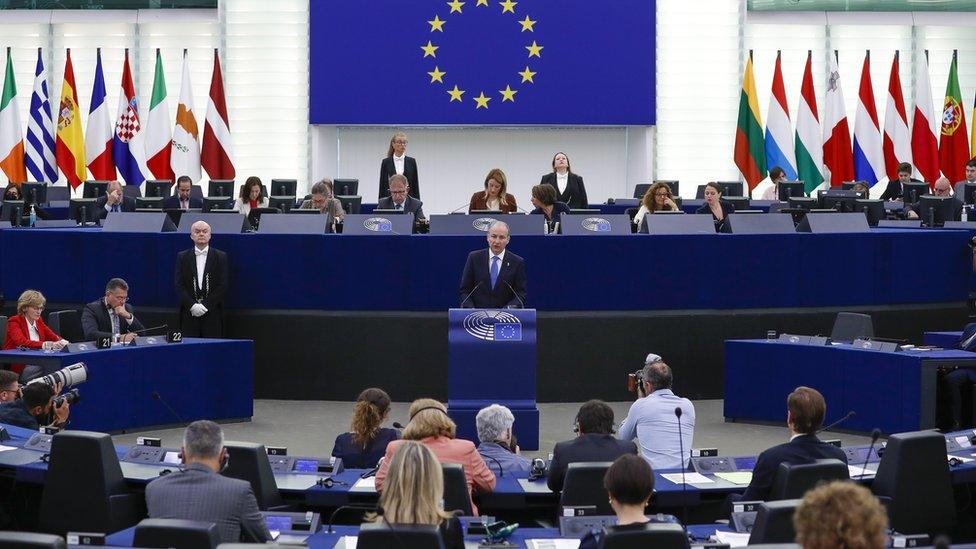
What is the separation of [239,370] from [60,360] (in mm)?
2030

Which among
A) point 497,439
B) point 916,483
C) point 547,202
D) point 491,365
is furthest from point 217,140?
point 916,483

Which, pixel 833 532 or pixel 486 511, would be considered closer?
pixel 833 532

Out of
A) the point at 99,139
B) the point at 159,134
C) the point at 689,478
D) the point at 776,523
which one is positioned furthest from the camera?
the point at 99,139

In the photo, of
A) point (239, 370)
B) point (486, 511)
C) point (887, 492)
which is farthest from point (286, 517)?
point (239, 370)

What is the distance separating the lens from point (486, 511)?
797 centimetres

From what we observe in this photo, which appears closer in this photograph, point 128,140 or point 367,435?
point 367,435

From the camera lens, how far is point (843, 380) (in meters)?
12.5

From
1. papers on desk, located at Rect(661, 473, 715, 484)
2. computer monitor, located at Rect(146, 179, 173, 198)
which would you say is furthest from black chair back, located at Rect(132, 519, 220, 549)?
computer monitor, located at Rect(146, 179, 173, 198)

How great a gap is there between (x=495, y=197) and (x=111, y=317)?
171 inches

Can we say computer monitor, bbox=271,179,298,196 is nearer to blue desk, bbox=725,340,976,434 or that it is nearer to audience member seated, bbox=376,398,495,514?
blue desk, bbox=725,340,976,434

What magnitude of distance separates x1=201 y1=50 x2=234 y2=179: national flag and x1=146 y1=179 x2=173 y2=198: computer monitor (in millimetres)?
2836

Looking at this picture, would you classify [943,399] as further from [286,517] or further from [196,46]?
[196,46]

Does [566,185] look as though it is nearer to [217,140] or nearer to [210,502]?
[217,140]

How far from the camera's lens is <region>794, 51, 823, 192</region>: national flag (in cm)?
2273
